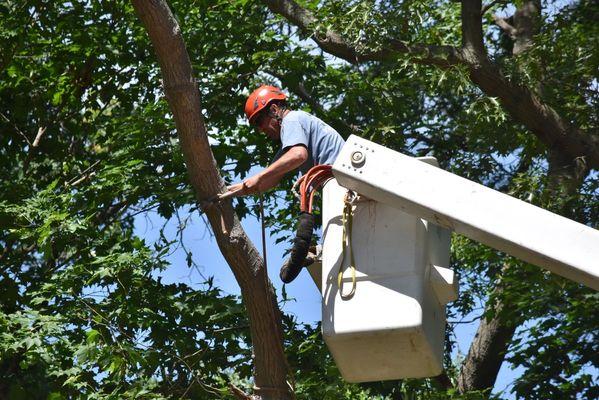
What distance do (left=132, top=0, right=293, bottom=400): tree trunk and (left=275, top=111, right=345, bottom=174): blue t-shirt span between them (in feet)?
1.25

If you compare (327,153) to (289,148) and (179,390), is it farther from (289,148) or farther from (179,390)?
(179,390)

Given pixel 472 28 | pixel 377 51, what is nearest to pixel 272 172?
pixel 377 51

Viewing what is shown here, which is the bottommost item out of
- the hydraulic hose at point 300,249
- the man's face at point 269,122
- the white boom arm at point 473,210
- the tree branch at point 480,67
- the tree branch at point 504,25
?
the white boom arm at point 473,210

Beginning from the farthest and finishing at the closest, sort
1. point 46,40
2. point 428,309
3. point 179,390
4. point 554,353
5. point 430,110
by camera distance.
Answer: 1. point 430,110
2. point 46,40
3. point 554,353
4. point 179,390
5. point 428,309

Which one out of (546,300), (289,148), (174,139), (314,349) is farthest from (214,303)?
(289,148)

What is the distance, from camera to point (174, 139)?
30.1 feet

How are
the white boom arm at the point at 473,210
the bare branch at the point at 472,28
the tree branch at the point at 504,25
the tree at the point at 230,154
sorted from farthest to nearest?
the tree branch at the point at 504,25, the bare branch at the point at 472,28, the tree at the point at 230,154, the white boom arm at the point at 473,210

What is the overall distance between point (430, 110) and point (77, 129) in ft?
10.5

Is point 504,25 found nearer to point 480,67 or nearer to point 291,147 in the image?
point 480,67

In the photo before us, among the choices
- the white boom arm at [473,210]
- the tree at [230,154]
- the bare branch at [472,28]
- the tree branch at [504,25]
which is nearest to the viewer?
the white boom arm at [473,210]

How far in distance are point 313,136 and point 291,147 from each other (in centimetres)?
18

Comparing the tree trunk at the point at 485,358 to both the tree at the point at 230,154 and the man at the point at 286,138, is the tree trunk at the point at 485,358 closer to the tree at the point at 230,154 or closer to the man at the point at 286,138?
the tree at the point at 230,154

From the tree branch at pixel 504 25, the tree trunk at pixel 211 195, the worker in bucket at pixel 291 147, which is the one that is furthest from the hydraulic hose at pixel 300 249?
the tree branch at pixel 504 25

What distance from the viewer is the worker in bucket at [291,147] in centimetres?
523
